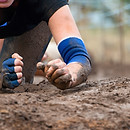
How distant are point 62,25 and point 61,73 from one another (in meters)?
0.57

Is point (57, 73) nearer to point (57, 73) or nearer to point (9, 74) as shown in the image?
point (57, 73)

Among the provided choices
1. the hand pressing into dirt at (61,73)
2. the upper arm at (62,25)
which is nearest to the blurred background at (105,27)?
the upper arm at (62,25)

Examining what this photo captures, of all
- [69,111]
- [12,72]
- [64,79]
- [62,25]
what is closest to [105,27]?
[62,25]

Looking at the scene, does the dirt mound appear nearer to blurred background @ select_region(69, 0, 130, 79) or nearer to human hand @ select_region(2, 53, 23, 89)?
human hand @ select_region(2, 53, 23, 89)

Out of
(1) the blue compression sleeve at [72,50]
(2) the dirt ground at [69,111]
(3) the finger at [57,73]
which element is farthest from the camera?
(1) the blue compression sleeve at [72,50]

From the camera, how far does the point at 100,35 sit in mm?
10977

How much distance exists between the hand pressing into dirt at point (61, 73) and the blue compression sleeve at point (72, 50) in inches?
7.0

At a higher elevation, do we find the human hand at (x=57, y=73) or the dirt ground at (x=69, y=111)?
the human hand at (x=57, y=73)

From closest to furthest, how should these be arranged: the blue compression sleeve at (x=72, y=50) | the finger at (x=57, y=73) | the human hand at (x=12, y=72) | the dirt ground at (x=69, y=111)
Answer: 1. the dirt ground at (x=69, y=111)
2. the finger at (x=57, y=73)
3. the human hand at (x=12, y=72)
4. the blue compression sleeve at (x=72, y=50)

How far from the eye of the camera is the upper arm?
7.34 ft

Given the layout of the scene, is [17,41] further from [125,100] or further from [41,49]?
[125,100]

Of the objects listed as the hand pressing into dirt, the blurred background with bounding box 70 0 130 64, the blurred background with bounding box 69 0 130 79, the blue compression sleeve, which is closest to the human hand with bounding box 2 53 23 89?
the hand pressing into dirt

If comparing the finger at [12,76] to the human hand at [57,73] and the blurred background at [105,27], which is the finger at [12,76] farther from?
the blurred background at [105,27]

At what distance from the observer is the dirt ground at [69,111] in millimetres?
1382
